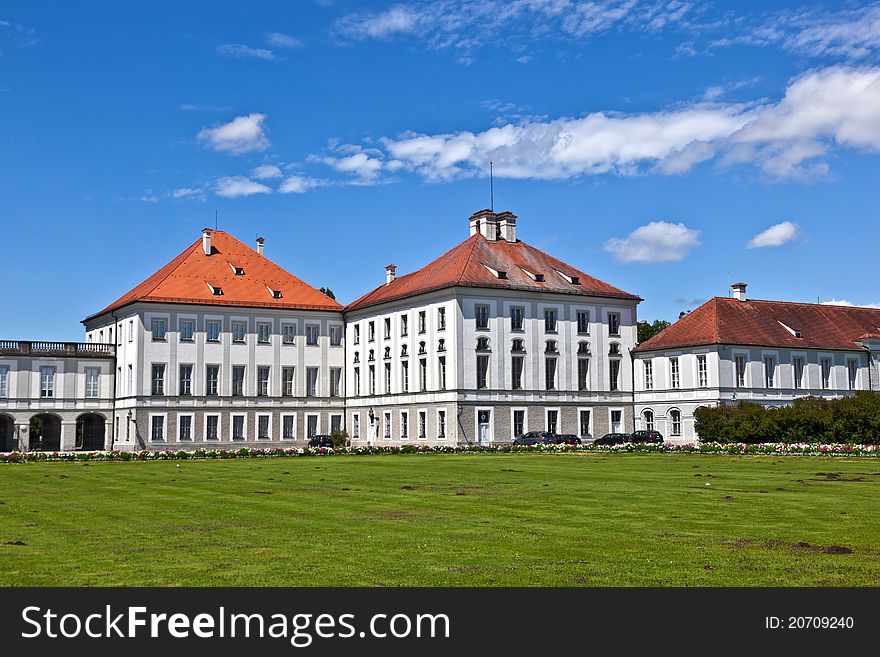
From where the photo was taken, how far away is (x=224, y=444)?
229 feet

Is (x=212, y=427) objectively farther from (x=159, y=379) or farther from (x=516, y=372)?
(x=516, y=372)

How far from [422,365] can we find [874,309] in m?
34.6

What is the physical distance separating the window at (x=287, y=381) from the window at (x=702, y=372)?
27500mm

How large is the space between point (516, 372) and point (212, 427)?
20.6 metres

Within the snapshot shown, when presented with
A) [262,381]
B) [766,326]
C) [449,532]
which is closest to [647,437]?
[766,326]

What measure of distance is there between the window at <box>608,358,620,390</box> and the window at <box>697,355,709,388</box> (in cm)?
626

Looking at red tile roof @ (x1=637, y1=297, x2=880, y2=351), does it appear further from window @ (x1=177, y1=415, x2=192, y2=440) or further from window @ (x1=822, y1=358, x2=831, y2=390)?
window @ (x1=177, y1=415, x2=192, y2=440)

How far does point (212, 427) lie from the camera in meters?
70.2

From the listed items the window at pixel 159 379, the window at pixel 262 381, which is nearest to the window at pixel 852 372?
the window at pixel 262 381

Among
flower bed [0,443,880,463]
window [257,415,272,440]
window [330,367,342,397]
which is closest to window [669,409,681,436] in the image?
flower bed [0,443,880,463]

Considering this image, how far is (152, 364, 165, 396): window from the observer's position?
2704 inches
